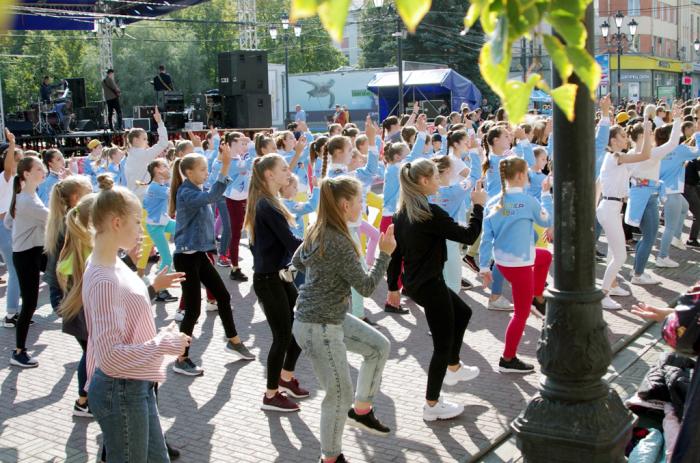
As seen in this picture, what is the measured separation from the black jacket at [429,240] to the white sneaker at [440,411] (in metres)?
0.87

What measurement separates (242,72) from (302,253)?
22.4 m

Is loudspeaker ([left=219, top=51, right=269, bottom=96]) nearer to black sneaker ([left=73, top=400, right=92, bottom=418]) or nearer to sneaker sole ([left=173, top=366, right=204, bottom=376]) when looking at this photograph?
sneaker sole ([left=173, top=366, right=204, bottom=376])

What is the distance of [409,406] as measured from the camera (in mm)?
6125

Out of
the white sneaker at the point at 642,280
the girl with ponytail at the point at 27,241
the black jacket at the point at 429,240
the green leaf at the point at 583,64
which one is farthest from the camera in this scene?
the white sneaker at the point at 642,280

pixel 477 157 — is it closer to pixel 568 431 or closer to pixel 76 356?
pixel 76 356

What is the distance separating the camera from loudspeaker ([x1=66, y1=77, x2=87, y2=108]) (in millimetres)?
28234

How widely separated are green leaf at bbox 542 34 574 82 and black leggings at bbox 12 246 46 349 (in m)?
6.42

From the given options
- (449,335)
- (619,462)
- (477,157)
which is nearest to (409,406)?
(449,335)

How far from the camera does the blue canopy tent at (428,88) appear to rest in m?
33.3

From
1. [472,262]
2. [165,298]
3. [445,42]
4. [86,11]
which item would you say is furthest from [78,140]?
[445,42]

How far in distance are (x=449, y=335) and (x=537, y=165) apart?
4.34 metres

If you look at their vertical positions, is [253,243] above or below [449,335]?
above

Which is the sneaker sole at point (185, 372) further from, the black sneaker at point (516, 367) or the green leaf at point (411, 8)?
the green leaf at point (411, 8)

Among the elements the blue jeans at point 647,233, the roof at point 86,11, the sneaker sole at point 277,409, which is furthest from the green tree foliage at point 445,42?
the sneaker sole at point 277,409
